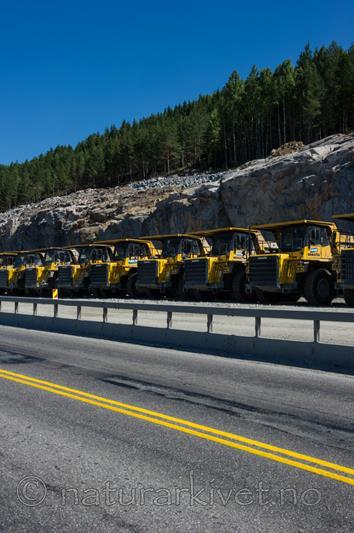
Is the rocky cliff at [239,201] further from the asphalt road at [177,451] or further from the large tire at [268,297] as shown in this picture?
the asphalt road at [177,451]

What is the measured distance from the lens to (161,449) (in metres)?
5.22

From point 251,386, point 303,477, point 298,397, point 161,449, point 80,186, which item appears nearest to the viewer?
point 303,477

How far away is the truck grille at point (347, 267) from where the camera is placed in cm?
1922

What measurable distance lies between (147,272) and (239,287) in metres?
5.59

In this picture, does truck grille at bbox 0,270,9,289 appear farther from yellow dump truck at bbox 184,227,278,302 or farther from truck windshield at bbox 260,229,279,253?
truck windshield at bbox 260,229,279,253

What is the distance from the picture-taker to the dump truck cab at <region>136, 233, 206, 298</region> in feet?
91.3

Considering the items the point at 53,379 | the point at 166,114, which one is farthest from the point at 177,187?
the point at 166,114

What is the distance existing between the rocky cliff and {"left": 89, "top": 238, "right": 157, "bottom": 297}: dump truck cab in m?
14.5

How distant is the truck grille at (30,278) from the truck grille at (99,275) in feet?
21.3

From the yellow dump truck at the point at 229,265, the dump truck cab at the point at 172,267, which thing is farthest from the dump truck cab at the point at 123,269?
the yellow dump truck at the point at 229,265

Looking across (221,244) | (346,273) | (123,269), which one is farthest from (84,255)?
(346,273)

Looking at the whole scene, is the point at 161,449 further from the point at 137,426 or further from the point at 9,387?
the point at 9,387

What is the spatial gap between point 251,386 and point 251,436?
2629mm

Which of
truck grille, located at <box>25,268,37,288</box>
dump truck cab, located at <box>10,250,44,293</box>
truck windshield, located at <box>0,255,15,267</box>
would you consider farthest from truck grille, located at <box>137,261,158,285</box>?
truck windshield, located at <box>0,255,15,267</box>
